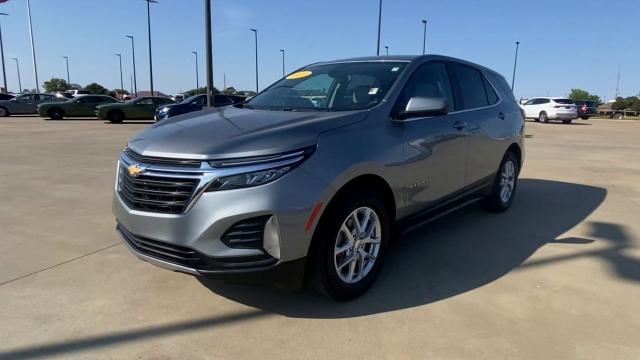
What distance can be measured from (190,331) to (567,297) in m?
2.60

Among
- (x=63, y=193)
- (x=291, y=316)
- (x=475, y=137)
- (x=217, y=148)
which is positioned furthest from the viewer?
(x=63, y=193)

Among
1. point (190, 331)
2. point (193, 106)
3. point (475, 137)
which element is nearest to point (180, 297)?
point (190, 331)

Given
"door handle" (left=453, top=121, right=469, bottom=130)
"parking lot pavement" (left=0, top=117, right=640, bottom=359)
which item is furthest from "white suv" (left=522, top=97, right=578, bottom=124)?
"door handle" (left=453, top=121, right=469, bottom=130)

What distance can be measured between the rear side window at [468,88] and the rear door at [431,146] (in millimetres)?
189

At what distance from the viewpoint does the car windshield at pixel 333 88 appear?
12.0 feet

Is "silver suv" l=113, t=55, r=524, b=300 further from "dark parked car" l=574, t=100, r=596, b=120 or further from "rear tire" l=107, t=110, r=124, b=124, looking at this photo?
"dark parked car" l=574, t=100, r=596, b=120

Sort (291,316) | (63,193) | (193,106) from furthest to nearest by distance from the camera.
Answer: (193,106) < (63,193) < (291,316)

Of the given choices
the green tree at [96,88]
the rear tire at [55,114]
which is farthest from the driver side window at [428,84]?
the green tree at [96,88]

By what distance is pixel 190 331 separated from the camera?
2.87 metres

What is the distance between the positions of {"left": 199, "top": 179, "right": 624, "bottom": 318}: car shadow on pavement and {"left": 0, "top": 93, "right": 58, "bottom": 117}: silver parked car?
2990 centimetres

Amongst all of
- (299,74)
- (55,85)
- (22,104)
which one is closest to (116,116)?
(22,104)

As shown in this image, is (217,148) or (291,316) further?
(291,316)

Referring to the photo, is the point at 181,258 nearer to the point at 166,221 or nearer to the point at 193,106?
the point at 166,221

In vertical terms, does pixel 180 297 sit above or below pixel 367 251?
below
